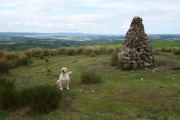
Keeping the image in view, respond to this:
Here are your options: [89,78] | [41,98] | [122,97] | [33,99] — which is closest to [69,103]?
[41,98]

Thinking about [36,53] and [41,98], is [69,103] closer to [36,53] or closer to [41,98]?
[41,98]

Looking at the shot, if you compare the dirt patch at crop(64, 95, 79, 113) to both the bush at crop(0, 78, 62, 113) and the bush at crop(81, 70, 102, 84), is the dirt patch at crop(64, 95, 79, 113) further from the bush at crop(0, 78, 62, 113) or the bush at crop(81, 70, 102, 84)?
the bush at crop(81, 70, 102, 84)

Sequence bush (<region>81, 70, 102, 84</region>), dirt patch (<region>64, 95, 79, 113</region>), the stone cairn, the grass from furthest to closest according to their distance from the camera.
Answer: the stone cairn, bush (<region>81, 70, 102, 84</region>), dirt patch (<region>64, 95, 79, 113</region>), the grass

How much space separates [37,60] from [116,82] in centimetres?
1102

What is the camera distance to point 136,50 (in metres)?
15.8

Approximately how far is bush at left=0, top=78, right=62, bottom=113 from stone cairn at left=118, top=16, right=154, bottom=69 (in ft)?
23.6

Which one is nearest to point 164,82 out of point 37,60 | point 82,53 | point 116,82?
point 116,82

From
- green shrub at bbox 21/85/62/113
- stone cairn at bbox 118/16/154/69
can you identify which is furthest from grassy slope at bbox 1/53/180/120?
stone cairn at bbox 118/16/154/69

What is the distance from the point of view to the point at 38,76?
1472cm

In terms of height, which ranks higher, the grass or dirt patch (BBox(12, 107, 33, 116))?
the grass

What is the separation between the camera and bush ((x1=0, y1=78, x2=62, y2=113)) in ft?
27.4

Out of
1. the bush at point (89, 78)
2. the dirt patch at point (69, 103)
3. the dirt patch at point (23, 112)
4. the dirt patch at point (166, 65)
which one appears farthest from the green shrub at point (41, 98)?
the dirt patch at point (166, 65)

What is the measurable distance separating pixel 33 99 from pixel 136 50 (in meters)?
8.68

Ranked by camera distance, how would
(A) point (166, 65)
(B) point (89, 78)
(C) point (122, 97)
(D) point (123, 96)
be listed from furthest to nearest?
1. (A) point (166, 65)
2. (B) point (89, 78)
3. (D) point (123, 96)
4. (C) point (122, 97)
